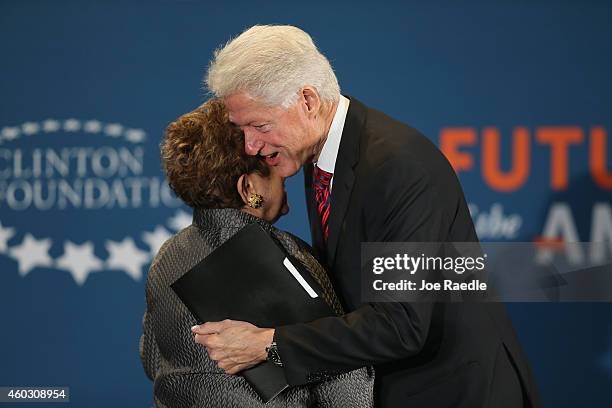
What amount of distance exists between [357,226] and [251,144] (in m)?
0.25

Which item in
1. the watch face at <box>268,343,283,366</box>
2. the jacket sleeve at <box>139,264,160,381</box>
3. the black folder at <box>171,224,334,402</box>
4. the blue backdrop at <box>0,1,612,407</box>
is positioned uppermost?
the blue backdrop at <box>0,1,612,407</box>

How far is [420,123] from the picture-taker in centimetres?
317

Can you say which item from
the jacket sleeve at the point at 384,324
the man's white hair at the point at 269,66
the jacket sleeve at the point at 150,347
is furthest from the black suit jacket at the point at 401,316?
the jacket sleeve at the point at 150,347

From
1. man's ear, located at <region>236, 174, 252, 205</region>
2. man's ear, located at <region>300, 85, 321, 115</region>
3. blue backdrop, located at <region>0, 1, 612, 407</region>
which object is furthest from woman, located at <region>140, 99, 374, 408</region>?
blue backdrop, located at <region>0, 1, 612, 407</region>

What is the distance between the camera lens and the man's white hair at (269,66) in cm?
155

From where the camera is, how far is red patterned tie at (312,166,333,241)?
173 centimetres

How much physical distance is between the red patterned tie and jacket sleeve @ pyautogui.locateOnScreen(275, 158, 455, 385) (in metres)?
0.22

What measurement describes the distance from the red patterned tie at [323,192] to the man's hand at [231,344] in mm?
348

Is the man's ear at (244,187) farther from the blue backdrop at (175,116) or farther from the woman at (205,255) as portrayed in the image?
the blue backdrop at (175,116)

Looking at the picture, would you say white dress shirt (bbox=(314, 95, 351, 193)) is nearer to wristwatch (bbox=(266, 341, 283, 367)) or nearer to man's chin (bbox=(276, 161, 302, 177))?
man's chin (bbox=(276, 161, 302, 177))

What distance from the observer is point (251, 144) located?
1.55 m

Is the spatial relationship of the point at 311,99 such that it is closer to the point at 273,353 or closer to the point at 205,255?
the point at 205,255

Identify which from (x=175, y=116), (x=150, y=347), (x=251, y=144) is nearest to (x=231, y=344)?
(x=150, y=347)

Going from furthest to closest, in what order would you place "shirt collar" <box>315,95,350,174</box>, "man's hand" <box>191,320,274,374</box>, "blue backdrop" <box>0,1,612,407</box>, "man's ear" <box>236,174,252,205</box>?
"blue backdrop" <box>0,1,612,407</box>
"shirt collar" <box>315,95,350,174</box>
"man's ear" <box>236,174,252,205</box>
"man's hand" <box>191,320,274,374</box>
